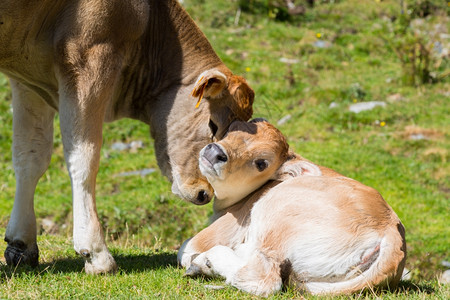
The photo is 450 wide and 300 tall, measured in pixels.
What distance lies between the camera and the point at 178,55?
20.8ft

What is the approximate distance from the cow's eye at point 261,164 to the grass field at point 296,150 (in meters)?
1.09

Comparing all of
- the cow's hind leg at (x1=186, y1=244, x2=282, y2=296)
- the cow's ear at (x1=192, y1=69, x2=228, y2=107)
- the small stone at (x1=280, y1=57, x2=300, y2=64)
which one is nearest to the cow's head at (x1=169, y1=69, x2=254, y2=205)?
the cow's ear at (x1=192, y1=69, x2=228, y2=107)

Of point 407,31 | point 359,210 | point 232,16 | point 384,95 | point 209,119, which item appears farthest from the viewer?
point 232,16

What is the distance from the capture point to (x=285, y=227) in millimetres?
5020

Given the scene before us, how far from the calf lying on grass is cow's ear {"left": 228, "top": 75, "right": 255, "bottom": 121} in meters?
0.24

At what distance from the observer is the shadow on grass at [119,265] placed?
5315 millimetres

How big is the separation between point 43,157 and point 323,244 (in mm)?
3028

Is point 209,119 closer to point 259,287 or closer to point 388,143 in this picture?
point 259,287

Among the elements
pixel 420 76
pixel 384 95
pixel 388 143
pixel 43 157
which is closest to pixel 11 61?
pixel 43 157

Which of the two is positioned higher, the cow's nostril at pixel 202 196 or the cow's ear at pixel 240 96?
the cow's ear at pixel 240 96

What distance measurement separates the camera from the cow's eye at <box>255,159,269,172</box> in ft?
17.8

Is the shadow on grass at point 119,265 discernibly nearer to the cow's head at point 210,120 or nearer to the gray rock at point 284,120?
the cow's head at point 210,120

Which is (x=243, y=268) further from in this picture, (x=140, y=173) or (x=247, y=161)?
(x=140, y=173)

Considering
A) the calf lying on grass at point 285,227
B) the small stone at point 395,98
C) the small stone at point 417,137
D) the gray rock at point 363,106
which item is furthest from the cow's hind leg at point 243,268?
the small stone at point 395,98
